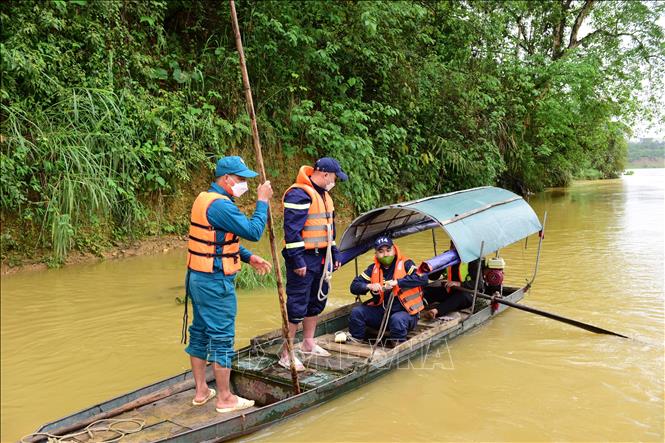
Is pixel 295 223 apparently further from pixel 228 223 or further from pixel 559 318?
pixel 559 318

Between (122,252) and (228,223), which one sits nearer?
(228,223)

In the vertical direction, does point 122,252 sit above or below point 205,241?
below

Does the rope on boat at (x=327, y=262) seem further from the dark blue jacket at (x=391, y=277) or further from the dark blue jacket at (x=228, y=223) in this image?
the dark blue jacket at (x=228, y=223)

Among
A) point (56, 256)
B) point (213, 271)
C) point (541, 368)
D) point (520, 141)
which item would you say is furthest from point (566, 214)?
point (213, 271)

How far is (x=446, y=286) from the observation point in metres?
6.43

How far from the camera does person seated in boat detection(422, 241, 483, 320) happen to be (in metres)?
6.42

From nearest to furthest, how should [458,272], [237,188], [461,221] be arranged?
1. [237,188]
2. [461,221]
3. [458,272]

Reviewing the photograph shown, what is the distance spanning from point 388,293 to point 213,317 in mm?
2069

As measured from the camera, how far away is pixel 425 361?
5.33 metres

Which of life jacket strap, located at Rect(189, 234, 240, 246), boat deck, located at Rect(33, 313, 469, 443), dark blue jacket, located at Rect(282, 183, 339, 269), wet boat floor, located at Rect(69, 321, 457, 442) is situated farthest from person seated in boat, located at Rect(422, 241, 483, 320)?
life jacket strap, located at Rect(189, 234, 240, 246)

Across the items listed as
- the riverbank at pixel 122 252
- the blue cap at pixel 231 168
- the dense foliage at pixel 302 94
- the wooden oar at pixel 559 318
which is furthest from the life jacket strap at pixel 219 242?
the dense foliage at pixel 302 94

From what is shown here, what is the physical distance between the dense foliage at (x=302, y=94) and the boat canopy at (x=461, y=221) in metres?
4.75

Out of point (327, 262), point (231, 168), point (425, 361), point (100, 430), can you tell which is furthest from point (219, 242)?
point (425, 361)

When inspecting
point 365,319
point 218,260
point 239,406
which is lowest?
point 239,406
